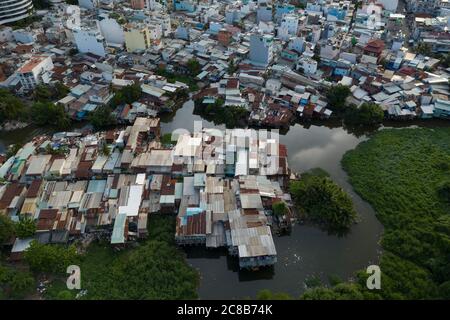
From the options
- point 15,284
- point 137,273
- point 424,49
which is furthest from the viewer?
point 424,49

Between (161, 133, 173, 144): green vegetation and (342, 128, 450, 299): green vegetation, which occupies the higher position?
(342, 128, 450, 299): green vegetation

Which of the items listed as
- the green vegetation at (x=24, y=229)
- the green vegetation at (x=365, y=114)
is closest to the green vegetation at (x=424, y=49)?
the green vegetation at (x=365, y=114)

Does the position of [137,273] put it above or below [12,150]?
above

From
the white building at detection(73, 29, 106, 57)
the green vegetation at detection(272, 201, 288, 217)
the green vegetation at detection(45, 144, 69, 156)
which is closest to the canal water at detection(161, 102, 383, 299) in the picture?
the green vegetation at detection(272, 201, 288, 217)

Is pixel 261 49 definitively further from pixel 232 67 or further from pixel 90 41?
pixel 90 41

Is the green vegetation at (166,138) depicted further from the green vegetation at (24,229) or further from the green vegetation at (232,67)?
the green vegetation at (24,229)

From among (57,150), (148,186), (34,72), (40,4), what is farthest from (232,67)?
(40,4)

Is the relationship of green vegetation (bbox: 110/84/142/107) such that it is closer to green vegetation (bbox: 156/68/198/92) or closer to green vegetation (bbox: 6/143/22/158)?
green vegetation (bbox: 156/68/198/92)
